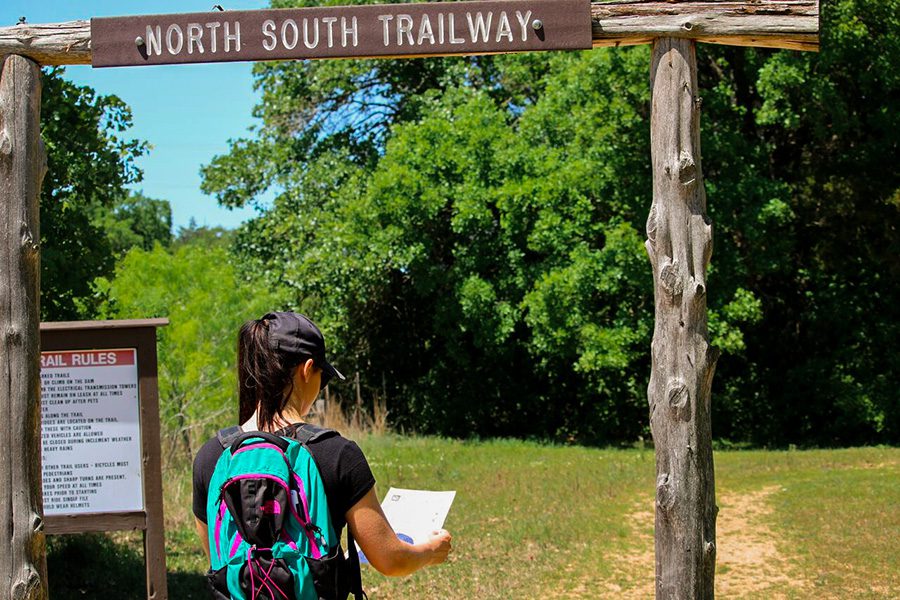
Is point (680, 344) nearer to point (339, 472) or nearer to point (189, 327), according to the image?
point (339, 472)

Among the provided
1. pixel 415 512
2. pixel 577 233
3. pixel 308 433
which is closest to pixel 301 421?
pixel 308 433

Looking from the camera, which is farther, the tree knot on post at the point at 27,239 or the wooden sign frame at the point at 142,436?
the wooden sign frame at the point at 142,436

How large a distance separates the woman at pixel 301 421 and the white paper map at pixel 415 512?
682 mm

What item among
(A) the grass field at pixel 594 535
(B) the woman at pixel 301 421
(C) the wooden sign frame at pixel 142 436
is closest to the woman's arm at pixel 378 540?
(B) the woman at pixel 301 421

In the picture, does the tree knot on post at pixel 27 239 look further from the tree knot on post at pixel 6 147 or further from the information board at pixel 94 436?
the information board at pixel 94 436

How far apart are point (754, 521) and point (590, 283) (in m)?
6.89

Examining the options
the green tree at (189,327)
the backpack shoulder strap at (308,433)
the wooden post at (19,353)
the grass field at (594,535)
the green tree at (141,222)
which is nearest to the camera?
the backpack shoulder strap at (308,433)

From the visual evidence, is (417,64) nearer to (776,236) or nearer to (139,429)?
(776,236)

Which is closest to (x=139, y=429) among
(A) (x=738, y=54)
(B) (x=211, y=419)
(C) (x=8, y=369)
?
(C) (x=8, y=369)

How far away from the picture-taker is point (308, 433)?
287 centimetres

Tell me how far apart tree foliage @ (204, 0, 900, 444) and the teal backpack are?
14.4 meters

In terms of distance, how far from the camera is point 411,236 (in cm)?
1897

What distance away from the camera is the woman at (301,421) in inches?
112

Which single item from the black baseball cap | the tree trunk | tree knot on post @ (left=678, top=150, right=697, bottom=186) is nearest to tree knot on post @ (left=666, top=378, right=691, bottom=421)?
the tree trunk
